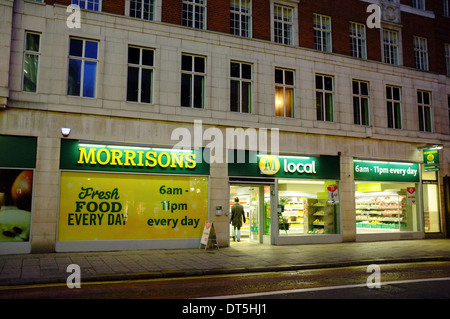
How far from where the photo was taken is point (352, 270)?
1101cm

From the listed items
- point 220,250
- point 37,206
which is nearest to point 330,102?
point 220,250

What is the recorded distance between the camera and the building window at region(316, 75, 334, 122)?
18.6 metres

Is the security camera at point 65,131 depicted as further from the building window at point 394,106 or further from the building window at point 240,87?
the building window at point 394,106

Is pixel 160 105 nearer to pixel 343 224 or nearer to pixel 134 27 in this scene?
pixel 134 27

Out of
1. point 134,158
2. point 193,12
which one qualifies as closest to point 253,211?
point 134,158

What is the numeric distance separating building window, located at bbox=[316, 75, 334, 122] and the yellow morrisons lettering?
6813 millimetres

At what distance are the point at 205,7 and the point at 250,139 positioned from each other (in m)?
5.98

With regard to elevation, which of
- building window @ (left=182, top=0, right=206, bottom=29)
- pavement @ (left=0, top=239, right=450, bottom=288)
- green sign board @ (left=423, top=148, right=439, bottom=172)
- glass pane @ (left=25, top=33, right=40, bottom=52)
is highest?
building window @ (left=182, top=0, right=206, bottom=29)

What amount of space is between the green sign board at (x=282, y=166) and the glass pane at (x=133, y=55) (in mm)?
5237

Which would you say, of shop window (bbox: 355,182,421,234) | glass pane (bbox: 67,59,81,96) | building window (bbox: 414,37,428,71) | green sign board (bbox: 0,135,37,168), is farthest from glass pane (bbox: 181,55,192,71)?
building window (bbox: 414,37,428,71)

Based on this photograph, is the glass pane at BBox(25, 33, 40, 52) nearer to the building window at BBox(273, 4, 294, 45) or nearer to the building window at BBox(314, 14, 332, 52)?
the building window at BBox(273, 4, 294, 45)

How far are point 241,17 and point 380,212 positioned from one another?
11432 mm

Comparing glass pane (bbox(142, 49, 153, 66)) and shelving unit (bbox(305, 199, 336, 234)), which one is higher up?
glass pane (bbox(142, 49, 153, 66))

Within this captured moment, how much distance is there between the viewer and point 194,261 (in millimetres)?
11906
